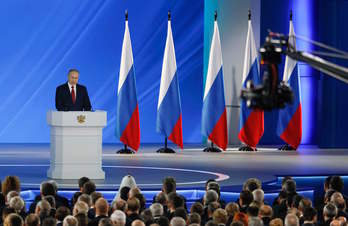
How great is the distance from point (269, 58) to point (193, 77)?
17.1 metres

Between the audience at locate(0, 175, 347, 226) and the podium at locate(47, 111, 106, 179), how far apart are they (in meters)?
2.66

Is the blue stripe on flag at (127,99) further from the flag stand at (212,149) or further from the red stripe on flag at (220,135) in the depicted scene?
the flag stand at (212,149)

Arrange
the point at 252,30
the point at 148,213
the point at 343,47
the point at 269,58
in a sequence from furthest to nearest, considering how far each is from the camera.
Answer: the point at 343,47 < the point at 252,30 < the point at 148,213 < the point at 269,58

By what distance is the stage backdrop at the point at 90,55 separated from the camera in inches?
778

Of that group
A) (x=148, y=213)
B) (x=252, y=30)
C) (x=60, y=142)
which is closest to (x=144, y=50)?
(x=252, y=30)

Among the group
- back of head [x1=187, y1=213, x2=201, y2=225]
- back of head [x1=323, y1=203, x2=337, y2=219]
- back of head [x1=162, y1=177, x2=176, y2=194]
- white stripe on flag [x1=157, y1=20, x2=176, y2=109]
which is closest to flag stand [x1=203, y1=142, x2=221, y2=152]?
white stripe on flag [x1=157, y1=20, x2=176, y2=109]

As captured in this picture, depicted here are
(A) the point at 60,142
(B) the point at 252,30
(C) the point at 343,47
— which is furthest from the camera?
(C) the point at 343,47

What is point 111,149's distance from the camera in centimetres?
1866

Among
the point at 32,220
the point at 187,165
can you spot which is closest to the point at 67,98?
the point at 187,165

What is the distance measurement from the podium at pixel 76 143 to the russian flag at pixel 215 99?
623 cm

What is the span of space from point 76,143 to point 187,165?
3.47 metres

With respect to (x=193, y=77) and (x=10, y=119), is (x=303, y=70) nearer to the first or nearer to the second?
(x=193, y=77)

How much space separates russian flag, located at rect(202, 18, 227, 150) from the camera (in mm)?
18453

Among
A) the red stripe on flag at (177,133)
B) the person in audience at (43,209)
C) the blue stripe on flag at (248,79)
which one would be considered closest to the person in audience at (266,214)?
the person in audience at (43,209)
